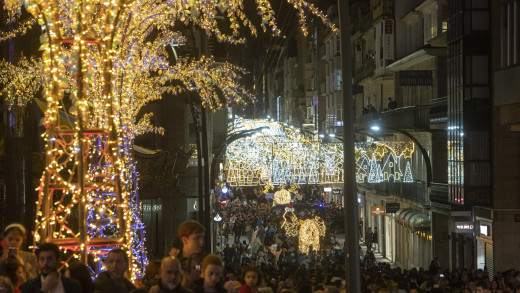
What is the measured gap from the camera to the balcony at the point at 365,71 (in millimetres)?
50594

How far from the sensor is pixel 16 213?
21.4 metres

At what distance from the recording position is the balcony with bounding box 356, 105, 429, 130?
3628cm

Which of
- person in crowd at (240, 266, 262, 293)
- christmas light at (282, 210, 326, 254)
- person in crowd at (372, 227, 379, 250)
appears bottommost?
person in crowd at (372, 227, 379, 250)

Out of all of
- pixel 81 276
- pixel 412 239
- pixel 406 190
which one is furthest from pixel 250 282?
pixel 406 190

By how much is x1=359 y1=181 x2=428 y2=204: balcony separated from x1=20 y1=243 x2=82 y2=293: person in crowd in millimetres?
29757

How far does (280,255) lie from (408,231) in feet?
36.7

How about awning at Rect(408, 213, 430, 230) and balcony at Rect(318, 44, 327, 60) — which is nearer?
awning at Rect(408, 213, 430, 230)

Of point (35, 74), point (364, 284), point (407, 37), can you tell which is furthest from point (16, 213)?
point (407, 37)

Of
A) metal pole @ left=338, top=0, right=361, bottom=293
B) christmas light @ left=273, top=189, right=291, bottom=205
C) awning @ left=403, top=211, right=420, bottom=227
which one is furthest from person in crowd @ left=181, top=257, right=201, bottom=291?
christmas light @ left=273, top=189, right=291, bottom=205

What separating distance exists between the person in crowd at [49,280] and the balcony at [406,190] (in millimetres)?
29757

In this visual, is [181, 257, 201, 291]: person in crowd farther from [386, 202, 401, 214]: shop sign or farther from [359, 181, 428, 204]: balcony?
[359, 181, 428, 204]: balcony

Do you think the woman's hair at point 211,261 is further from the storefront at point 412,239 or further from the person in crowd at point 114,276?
the storefront at point 412,239

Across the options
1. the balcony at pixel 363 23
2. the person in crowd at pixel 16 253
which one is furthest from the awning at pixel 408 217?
the person in crowd at pixel 16 253

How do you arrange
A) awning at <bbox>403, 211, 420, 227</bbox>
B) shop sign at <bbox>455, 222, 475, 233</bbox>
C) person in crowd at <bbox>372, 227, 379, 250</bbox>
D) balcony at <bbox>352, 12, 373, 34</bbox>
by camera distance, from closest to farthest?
shop sign at <bbox>455, 222, 475, 233</bbox>, awning at <bbox>403, 211, 420, 227</bbox>, person in crowd at <bbox>372, 227, 379, 250</bbox>, balcony at <bbox>352, 12, 373, 34</bbox>
